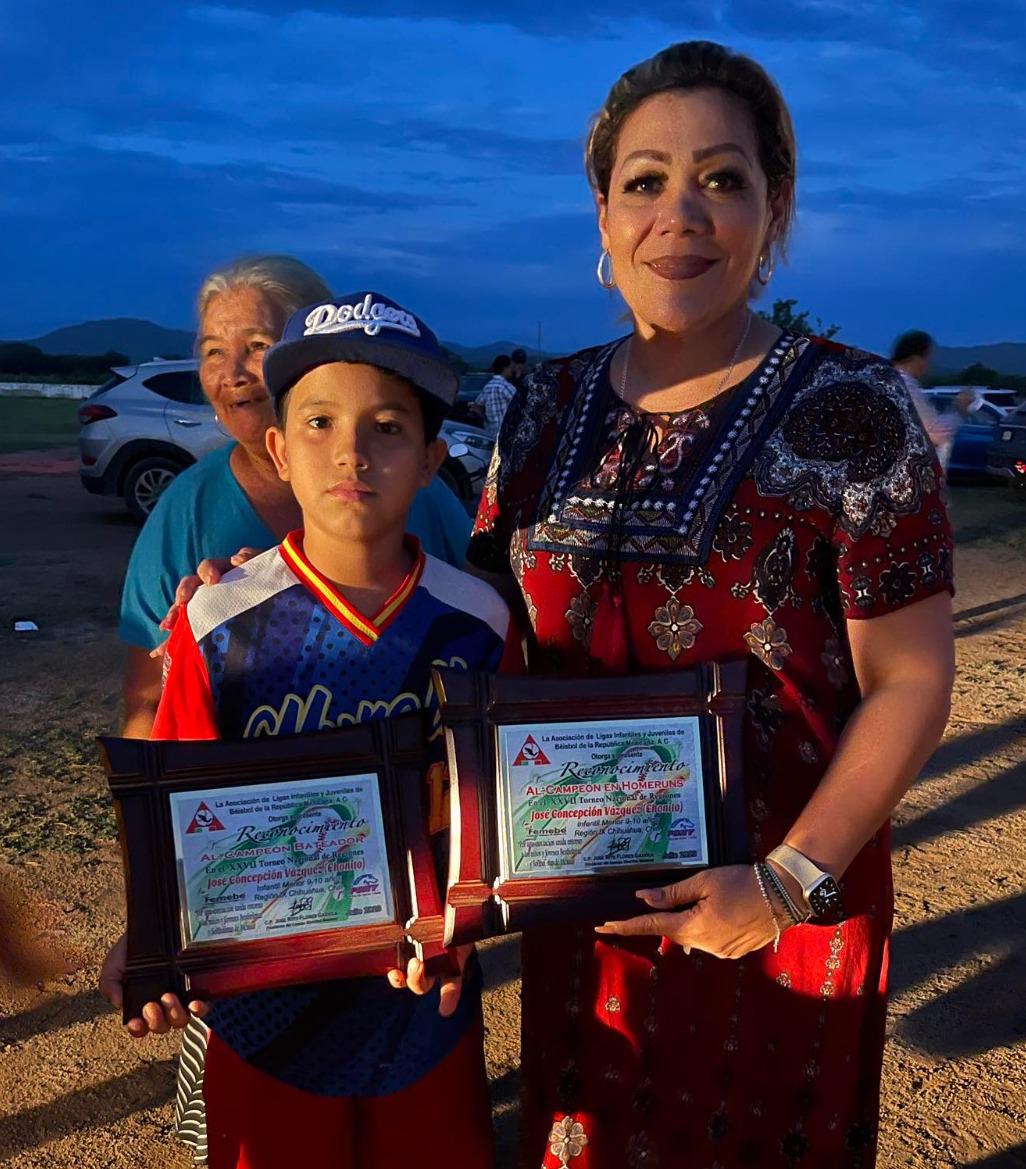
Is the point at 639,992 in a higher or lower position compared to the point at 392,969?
lower

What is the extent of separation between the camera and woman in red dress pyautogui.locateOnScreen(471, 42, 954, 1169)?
172 centimetres

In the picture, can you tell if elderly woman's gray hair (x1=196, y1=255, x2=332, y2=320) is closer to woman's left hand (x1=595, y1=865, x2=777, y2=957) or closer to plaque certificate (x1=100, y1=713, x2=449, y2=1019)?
plaque certificate (x1=100, y1=713, x2=449, y2=1019)

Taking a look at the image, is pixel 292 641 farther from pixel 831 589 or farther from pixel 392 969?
pixel 831 589

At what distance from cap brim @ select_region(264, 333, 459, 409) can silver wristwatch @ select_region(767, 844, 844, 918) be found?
0.94 m

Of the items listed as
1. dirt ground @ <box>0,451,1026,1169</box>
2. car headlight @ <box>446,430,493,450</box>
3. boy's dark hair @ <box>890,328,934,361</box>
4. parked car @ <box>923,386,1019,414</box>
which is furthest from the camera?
parked car @ <box>923,386,1019,414</box>

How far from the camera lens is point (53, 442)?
931 inches

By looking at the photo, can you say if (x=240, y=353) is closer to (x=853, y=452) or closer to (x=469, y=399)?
(x=853, y=452)

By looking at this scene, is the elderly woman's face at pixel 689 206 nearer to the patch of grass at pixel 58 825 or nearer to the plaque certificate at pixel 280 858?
the plaque certificate at pixel 280 858

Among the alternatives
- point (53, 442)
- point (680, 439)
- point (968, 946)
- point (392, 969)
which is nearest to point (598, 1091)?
point (392, 969)

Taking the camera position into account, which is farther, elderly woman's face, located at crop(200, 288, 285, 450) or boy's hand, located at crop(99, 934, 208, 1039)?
elderly woman's face, located at crop(200, 288, 285, 450)

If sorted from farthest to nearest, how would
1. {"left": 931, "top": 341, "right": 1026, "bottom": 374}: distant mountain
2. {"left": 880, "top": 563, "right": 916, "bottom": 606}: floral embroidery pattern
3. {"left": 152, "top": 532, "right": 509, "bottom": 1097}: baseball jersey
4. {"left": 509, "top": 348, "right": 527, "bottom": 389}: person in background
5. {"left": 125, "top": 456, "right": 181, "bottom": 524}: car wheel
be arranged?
{"left": 931, "top": 341, "right": 1026, "bottom": 374}: distant mountain, {"left": 509, "top": 348, "right": 527, "bottom": 389}: person in background, {"left": 125, "top": 456, "right": 181, "bottom": 524}: car wheel, {"left": 152, "top": 532, "right": 509, "bottom": 1097}: baseball jersey, {"left": 880, "top": 563, "right": 916, "bottom": 606}: floral embroidery pattern

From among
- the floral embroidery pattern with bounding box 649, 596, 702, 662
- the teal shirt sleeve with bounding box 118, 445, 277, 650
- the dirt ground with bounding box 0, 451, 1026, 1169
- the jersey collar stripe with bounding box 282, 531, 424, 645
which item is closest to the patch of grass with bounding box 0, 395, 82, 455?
the dirt ground with bounding box 0, 451, 1026, 1169

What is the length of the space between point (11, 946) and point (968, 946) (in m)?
3.42

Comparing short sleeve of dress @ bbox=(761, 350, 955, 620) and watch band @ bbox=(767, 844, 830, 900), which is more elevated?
short sleeve of dress @ bbox=(761, 350, 955, 620)
